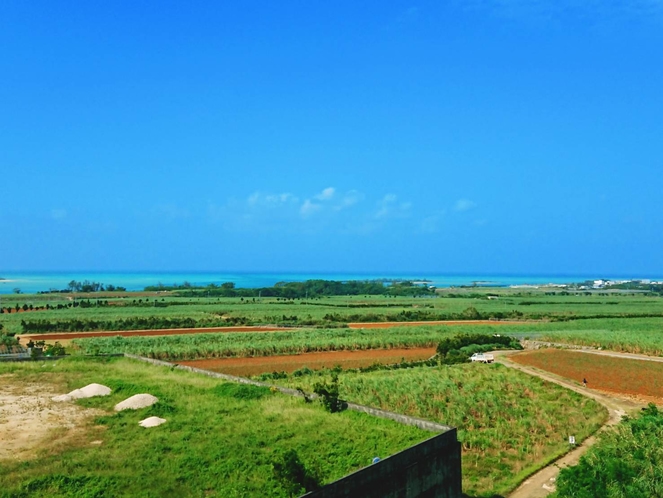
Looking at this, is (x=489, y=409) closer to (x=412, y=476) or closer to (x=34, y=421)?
(x=412, y=476)

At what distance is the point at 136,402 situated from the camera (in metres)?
19.9

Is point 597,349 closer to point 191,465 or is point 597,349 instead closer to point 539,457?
point 539,457

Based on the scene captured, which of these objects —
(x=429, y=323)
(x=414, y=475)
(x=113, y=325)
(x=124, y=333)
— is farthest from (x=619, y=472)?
(x=113, y=325)

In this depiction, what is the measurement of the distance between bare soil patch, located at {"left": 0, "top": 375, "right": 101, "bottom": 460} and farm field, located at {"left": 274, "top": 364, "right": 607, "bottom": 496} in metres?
12.0

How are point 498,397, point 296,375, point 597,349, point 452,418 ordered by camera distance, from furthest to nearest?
point 597,349 < point 296,375 < point 498,397 < point 452,418

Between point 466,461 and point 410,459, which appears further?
point 466,461

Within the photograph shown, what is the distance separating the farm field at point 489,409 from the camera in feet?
63.1

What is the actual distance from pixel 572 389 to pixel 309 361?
61.2 ft

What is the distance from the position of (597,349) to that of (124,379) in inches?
1464

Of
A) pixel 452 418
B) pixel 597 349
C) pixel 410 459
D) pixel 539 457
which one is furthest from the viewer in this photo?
pixel 597 349

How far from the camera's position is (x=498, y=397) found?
90.1ft

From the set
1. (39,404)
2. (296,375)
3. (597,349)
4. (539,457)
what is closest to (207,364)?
(296,375)

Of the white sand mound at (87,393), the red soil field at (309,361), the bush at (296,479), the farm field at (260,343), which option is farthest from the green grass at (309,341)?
the bush at (296,479)

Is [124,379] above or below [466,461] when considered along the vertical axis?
above
